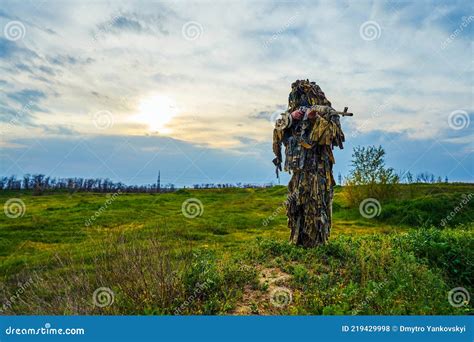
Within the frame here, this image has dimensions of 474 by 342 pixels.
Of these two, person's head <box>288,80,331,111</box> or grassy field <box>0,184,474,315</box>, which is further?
person's head <box>288,80,331,111</box>

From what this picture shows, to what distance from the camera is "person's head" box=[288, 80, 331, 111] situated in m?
11.0

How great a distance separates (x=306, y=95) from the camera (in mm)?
11055

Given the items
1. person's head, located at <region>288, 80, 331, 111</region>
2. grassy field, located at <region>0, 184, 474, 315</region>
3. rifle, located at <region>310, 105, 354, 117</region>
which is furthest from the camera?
person's head, located at <region>288, 80, 331, 111</region>

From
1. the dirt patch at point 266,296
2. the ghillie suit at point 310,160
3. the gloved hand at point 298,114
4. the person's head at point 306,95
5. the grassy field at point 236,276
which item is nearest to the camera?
the grassy field at point 236,276

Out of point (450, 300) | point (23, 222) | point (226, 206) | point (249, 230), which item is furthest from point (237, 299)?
point (226, 206)

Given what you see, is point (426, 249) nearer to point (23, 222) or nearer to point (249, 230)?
point (249, 230)

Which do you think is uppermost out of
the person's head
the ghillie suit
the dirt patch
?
the person's head

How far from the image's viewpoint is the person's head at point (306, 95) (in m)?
11.0

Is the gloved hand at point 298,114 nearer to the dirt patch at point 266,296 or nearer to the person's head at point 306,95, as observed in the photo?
the person's head at point 306,95

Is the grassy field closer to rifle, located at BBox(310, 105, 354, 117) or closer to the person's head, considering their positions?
rifle, located at BBox(310, 105, 354, 117)

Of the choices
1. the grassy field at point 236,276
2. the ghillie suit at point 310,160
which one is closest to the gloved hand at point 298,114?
the ghillie suit at point 310,160

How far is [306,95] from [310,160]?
1.91 metres

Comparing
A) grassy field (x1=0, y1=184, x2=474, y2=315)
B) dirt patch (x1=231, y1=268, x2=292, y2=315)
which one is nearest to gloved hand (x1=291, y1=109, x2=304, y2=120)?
grassy field (x1=0, y1=184, x2=474, y2=315)

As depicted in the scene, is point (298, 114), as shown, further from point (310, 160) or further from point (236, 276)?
point (236, 276)
